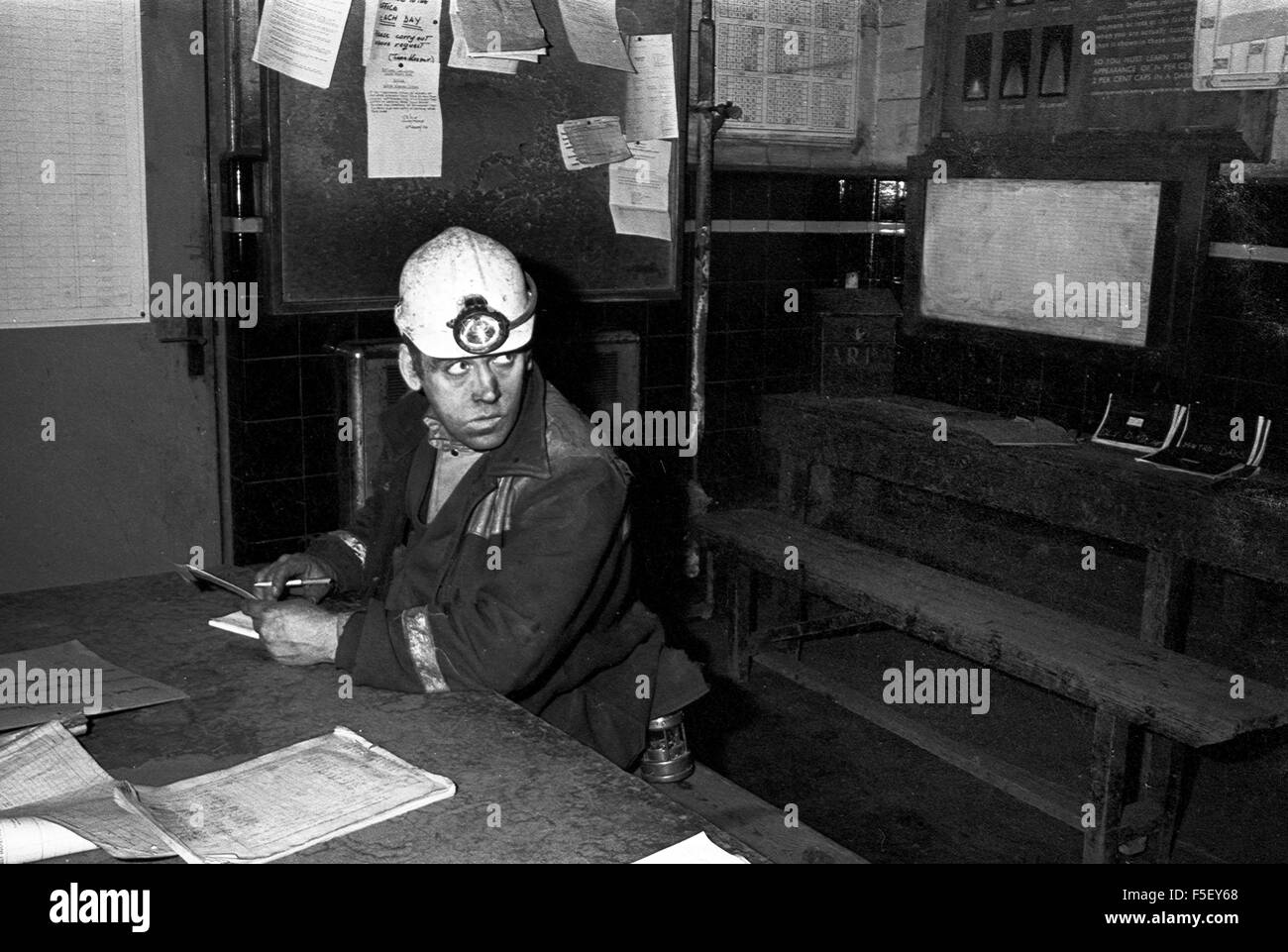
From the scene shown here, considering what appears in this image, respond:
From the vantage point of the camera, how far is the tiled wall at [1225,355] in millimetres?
4199

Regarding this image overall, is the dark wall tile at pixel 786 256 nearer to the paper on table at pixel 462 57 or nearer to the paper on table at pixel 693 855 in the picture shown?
the paper on table at pixel 462 57

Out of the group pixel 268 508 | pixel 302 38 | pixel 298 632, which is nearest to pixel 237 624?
pixel 298 632

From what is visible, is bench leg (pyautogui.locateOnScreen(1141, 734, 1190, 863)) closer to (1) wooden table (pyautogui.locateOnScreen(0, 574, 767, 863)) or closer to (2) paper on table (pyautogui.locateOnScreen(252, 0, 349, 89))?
(1) wooden table (pyautogui.locateOnScreen(0, 574, 767, 863))

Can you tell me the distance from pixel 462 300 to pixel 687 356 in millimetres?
3315

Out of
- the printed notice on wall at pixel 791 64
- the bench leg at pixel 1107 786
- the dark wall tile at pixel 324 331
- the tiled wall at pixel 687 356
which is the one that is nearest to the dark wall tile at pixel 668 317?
the tiled wall at pixel 687 356

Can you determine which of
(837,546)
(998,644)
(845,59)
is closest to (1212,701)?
(998,644)

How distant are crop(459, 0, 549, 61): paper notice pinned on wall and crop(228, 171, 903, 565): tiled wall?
0.99m

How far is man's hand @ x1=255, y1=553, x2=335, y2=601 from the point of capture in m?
2.60

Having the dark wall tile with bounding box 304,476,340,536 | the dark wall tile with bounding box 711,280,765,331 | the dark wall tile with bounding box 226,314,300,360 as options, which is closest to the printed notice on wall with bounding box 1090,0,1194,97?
the dark wall tile with bounding box 711,280,765,331

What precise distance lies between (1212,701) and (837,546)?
1.70m

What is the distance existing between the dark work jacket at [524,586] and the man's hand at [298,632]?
0.19 ft

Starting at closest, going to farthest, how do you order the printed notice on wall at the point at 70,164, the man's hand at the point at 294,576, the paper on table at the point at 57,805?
the paper on table at the point at 57,805
the man's hand at the point at 294,576
the printed notice on wall at the point at 70,164

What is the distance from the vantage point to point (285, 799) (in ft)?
5.71

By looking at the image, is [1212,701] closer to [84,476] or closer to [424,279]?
[424,279]
